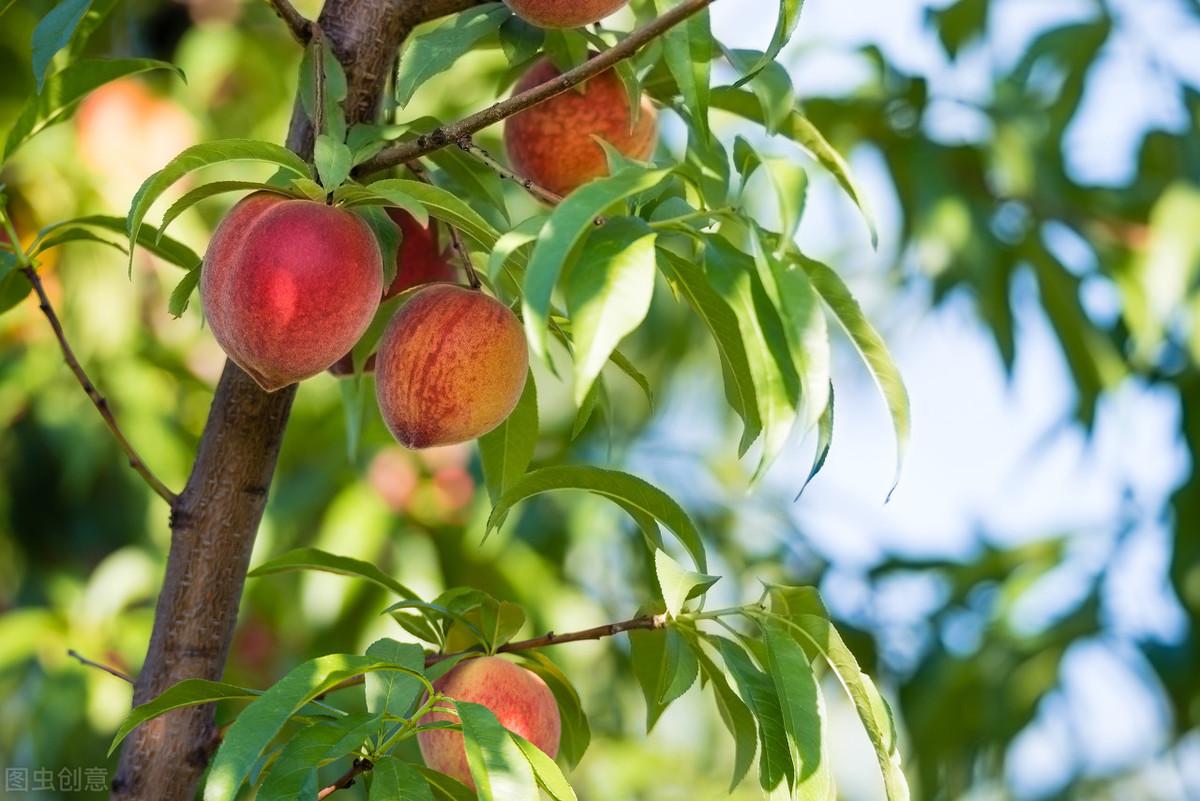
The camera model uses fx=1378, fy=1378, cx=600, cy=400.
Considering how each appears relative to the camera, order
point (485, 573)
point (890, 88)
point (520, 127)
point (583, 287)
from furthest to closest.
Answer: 1. point (890, 88)
2. point (485, 573)
3. point (520, 127)
4. point (583, 287)

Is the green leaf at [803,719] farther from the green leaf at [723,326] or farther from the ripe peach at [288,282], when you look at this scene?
the ripe peach at [288,282]

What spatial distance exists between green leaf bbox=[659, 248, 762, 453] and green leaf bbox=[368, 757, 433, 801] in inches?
8.8

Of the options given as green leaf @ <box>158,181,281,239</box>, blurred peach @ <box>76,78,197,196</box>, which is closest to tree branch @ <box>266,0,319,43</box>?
green leaf @ <box>158,181,281,239</box>

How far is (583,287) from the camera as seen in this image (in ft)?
1.85

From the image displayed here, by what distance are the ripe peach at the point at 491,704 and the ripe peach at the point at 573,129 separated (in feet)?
1.02

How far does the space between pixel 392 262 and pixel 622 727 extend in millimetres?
1343

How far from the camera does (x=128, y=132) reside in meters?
1.96

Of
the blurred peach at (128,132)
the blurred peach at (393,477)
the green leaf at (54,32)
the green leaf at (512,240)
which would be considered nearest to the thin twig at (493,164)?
the green leaf at (512,240)

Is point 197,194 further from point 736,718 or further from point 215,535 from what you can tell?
point 736,718

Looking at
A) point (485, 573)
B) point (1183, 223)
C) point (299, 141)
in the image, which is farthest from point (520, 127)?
point (1183, 223)

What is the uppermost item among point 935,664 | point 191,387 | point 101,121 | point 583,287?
point 583,287

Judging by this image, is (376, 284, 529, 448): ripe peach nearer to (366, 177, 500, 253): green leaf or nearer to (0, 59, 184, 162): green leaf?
(366, 177, 500, 253): green leaf

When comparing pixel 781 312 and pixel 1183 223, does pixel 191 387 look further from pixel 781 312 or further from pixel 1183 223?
pixel 781 312

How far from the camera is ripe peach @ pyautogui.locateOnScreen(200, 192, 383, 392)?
0.69 meters
